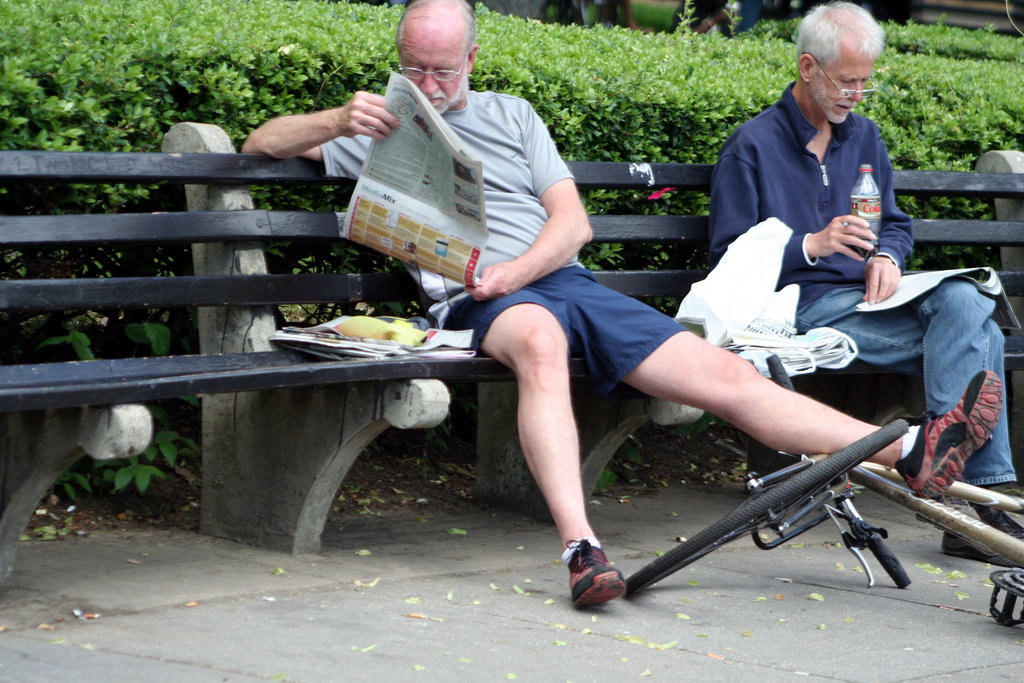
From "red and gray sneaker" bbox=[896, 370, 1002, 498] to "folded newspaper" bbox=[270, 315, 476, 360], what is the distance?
117 centimetres

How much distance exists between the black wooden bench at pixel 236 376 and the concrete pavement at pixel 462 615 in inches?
8.6

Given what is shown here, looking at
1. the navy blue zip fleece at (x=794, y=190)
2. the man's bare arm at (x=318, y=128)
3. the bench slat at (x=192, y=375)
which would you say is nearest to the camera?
the bench slat at (x=192, y=375)

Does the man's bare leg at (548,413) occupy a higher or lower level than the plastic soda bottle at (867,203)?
→ lower

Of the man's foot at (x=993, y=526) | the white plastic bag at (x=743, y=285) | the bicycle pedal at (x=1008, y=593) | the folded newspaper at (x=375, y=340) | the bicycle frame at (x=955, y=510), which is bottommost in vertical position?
the man's foot at (x=993, y=526)

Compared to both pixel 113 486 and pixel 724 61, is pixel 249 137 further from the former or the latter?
pixel 724 61

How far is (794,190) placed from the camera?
4309mm

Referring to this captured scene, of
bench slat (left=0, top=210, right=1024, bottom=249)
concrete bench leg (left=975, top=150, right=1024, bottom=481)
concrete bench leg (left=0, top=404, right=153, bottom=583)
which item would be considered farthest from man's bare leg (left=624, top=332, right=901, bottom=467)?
concrete bench leg (left=975, top=150, right=1024, bottom=481)

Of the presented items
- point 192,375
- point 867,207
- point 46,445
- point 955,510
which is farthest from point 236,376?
point 867,207

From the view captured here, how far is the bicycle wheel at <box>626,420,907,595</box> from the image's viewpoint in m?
3.12

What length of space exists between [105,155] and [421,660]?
1.56 m

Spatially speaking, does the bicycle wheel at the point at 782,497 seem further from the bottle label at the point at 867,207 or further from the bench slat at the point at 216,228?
the bench slat at the point at 216,228

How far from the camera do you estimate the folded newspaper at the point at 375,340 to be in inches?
136

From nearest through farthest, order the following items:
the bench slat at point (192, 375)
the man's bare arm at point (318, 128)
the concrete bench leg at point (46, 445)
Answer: the bench slat at point (192, 375) < the concrete bench leg at point (46, 445) < the man's bare arm at point (318, 128)

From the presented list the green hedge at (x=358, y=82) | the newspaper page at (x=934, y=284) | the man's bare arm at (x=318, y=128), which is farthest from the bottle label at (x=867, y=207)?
the man's bare arm at (x=318, y=128)
